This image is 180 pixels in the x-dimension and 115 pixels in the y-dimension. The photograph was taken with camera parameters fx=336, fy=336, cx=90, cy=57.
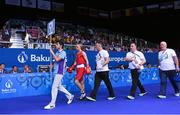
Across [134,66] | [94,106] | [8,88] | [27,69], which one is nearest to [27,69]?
[27,69]

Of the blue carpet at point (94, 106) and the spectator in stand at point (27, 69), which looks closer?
the blue carpet at point (94, 106)

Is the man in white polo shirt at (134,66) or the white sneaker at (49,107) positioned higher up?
the man in white polo shirt at (134,66)

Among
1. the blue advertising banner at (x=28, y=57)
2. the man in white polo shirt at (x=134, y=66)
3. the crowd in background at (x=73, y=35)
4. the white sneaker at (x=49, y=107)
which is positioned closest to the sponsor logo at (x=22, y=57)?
the blue advertising banner at (x=28, y=57)

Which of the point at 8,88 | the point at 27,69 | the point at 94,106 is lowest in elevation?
the point at 94,106

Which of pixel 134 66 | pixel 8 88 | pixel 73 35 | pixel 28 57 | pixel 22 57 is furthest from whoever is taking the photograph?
pixel 73 35

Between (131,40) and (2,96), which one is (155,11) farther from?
(2,96)

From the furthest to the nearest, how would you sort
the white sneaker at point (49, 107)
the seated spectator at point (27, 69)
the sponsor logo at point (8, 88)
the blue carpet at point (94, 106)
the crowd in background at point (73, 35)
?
the crowd in background at point (73, 35) < the seated spectator at point (27, 69) < the sponsor logo at point (8, 88) < the white sneaker at point (49, 107) < the blue carpet at point (94, 106)

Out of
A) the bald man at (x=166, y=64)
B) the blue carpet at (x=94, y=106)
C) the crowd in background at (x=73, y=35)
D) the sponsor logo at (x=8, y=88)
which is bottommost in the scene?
the blue carpet at (x=94, y=106)

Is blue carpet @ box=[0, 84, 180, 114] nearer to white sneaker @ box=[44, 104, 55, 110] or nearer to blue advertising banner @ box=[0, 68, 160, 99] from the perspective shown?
white sneaker @ box=[44, 104, 55, 110]

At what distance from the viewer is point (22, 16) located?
74.5 feet

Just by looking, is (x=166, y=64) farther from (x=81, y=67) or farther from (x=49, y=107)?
(x=49, y=107)

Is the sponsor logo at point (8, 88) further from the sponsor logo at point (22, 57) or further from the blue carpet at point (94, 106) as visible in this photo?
the sponsor logo at point (22, 57)

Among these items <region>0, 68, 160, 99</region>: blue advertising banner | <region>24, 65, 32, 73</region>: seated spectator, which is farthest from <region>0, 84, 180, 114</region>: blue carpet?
<region>24, 65, 32, 73</region>: seated spectator

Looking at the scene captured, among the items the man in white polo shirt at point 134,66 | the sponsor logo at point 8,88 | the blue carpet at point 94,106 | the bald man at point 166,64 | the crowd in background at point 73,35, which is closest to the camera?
the blue carpet at point 94,106
